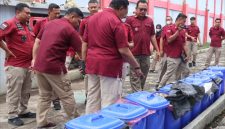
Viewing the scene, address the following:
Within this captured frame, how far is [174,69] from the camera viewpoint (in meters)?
8.59

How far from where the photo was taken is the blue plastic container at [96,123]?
3.49m

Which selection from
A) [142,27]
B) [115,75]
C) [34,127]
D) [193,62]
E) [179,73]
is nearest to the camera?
[115,75]

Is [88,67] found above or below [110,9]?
below

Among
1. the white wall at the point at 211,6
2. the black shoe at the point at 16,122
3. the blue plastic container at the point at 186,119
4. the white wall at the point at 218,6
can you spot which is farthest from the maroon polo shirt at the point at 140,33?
the white wall at the point at 218,6

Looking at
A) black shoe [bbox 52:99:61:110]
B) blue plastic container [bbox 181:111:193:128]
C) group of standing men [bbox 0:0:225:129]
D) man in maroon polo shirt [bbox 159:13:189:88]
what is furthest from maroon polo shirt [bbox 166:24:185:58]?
black shoe [bbox 52:99:61:110]

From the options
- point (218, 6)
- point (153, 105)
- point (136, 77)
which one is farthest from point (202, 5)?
point (153, 105)

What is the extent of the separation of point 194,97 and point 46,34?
7.68 ft

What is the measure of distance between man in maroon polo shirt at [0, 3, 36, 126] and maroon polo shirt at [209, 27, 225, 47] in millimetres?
8603

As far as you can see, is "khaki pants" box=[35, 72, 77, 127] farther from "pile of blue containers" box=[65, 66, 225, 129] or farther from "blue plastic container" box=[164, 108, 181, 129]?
"blue plastic container" box=[164, 108, 181, 129]

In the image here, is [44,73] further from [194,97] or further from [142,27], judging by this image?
[142,27]

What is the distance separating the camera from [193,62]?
15.3m

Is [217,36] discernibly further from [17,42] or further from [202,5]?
[202,5]

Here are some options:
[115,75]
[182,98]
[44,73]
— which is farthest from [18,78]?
[182,98]

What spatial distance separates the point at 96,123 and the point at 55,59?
208 cm
